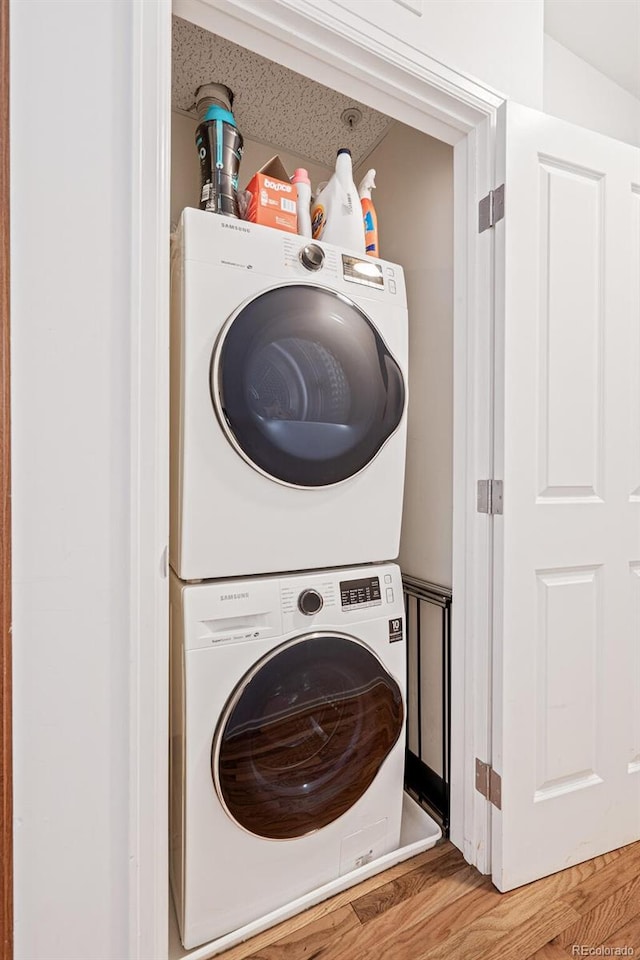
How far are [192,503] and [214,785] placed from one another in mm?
606

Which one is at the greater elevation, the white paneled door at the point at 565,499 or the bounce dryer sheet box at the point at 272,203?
the bounce dryer sheet box at the point at 272,203

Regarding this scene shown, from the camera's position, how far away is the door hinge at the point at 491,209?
122 cm

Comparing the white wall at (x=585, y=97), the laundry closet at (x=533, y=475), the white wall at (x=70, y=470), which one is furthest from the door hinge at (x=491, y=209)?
the white wall at (x=585, y=97)

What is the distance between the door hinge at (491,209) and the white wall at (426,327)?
15 centimetres

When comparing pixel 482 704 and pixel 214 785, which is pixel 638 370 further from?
pixel 214 785

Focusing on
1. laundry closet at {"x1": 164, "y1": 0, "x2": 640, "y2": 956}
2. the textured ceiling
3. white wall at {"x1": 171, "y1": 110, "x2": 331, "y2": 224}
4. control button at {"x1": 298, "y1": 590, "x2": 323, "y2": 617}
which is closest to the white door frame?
laundry closet at {"x1": 164, "y1": 0, "x2": 640, "y2": 956}

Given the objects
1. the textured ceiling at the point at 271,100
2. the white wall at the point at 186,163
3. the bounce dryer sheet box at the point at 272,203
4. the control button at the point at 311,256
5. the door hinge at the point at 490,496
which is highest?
the textured ceiling at the point at 271,100

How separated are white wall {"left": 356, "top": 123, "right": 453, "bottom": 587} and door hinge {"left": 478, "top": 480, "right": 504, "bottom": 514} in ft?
0.50

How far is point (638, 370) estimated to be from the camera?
4.47 ft

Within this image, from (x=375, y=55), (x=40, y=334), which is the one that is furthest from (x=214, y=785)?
(x=375, y=55)

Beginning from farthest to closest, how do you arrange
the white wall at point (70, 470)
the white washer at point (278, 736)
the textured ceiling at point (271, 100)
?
the textured ceiling at point (271, 100) → the white washer at point (278, 736) → the white wall at point (70, 470)

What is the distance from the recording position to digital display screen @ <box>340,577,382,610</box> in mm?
1193

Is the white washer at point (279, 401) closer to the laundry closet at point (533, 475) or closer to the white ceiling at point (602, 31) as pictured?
the laundry closet at point (533, 475)

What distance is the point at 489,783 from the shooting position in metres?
1.25
